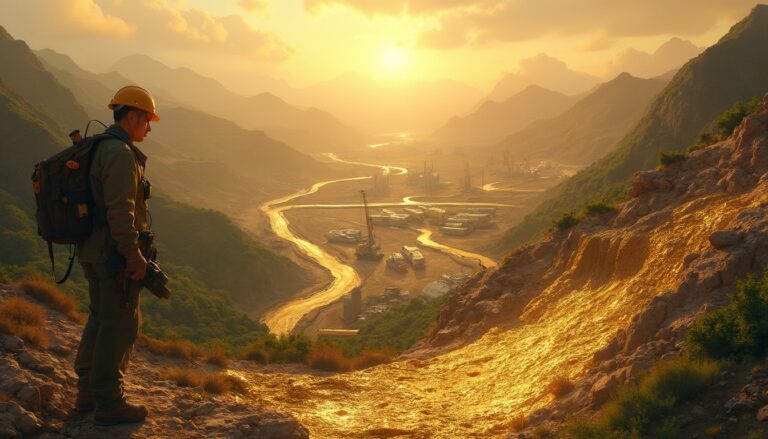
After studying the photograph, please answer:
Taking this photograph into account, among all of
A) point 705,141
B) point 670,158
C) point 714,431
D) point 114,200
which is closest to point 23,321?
point 114,200

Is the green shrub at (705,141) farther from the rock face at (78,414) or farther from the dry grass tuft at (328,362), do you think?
the rock face at (78,414)

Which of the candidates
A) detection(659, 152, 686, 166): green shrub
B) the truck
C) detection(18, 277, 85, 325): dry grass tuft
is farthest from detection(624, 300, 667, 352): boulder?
the truck

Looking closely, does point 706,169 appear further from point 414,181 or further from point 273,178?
point 273,178

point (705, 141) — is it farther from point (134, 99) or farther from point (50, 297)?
point (50, 297)

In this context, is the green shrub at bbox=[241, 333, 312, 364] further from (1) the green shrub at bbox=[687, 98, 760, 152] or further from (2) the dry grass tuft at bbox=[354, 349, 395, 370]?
(1) the green shrub at bbox=[687, 98, 760, 152]

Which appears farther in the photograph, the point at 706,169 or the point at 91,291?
the point at 706,169

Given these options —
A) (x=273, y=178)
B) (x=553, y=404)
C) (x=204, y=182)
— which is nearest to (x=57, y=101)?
(x=204, y=182)

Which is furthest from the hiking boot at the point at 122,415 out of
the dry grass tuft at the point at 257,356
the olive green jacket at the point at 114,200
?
the dry grass tuft at the point at 257,356
